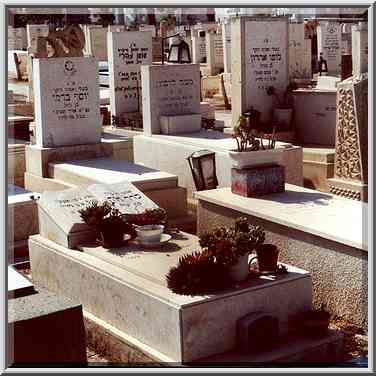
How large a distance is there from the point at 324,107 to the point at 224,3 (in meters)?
8.54

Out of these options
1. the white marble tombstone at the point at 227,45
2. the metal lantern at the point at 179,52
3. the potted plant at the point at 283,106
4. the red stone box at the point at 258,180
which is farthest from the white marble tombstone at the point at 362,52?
the white marble tombstone at the point at 227,45

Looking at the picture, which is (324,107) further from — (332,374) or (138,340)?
(332,374)

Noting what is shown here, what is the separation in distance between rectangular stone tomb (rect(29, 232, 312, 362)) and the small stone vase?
74mm

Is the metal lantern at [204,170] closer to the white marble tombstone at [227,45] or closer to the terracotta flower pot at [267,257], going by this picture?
the terracotta flower pot at [267,257]

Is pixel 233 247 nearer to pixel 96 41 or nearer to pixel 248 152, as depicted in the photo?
pixel 248 152

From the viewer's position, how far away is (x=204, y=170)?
10711 millimetres

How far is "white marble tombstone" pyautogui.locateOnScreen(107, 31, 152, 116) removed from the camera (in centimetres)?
1619

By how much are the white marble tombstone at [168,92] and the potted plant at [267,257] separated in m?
6.73

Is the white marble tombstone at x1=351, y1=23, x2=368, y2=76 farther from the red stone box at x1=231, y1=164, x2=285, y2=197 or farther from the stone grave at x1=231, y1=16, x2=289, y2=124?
the red stone box at x1=231, y1=164, x2=285, y2=197

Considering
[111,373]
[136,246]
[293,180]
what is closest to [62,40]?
[293,180]

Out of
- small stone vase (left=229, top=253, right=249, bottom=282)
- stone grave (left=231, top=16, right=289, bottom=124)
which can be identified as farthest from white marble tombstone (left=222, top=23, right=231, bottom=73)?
small stone vase (left=229, top=253, right=249, bottom=282)

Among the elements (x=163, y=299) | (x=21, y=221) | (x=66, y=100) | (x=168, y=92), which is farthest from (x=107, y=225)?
(x=168, y=92)

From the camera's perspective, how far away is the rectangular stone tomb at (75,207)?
771 cm

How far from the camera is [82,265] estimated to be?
720 cm
